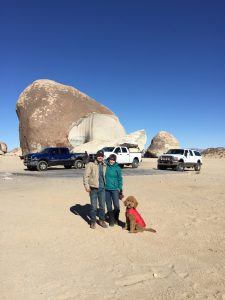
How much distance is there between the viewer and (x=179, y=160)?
29781 mm

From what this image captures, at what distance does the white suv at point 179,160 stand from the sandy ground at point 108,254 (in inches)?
700

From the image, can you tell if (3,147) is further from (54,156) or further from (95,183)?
(95,183)

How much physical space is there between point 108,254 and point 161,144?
46.4 m

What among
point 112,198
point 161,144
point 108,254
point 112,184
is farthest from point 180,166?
point 108,254

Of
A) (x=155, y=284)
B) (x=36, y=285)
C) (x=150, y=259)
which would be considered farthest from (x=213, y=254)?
(x=36, y=285)

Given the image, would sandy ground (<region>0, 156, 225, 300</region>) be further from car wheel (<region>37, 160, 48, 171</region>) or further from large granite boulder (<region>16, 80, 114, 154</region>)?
large granite boulder (<region>16, 80, 114, 154</region>)

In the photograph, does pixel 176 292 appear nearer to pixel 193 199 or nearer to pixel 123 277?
pixel 123 277

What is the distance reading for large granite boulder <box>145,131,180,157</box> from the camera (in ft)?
171

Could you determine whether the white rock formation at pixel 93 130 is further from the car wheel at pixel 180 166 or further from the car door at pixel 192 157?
the car wheel at pixel 180 166

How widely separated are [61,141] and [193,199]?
36308 millimetres

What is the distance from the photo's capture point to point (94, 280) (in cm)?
537

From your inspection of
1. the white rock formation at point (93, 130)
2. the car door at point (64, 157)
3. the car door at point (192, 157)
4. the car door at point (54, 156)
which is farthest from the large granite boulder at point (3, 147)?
the car door at point (192, 157)

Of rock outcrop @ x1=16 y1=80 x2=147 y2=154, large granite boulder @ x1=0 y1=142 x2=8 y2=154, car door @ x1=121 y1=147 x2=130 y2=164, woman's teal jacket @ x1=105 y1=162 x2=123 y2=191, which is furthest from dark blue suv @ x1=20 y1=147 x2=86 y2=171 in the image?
large granite boulder @ x1=0 y1=142 x2=8 y2=154

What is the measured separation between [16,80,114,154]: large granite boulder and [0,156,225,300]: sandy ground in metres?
37.0
